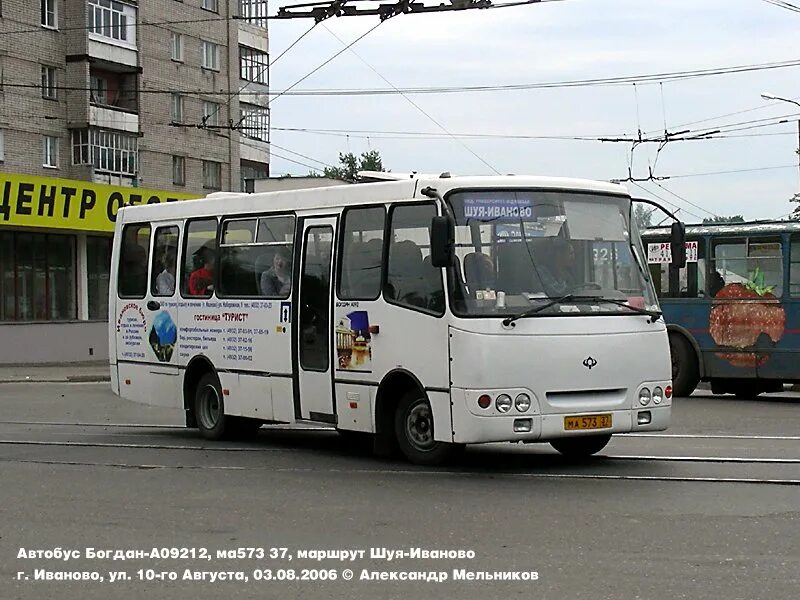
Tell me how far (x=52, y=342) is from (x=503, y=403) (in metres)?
34.2

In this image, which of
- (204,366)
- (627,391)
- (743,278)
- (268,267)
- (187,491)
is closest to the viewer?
(187,491)

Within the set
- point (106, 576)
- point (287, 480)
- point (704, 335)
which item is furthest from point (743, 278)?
point (106, 576)

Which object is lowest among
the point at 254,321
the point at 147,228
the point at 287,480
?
the point at 287,480

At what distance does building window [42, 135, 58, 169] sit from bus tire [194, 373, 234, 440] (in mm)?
34599

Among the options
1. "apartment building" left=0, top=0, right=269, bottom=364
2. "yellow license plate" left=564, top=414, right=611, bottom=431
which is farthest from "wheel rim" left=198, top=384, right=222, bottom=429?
"apartment building" left=0, top=0, right=269, bottom=364

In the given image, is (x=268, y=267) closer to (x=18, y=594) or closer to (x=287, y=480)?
(x=287, y=480)

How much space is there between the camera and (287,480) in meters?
12.4

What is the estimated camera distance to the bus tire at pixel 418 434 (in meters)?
12.8

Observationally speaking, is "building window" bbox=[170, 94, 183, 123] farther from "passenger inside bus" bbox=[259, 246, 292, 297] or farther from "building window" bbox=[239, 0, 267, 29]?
"passenger inside bus" bbox=[259, 246, 292, 297]

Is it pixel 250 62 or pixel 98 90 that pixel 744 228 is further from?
pixel 250 62

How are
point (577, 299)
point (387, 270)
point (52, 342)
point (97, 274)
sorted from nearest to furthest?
point (577, 299) → point (387, 270) → point (52, 342) → point (97, 274)

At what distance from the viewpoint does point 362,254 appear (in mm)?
13625

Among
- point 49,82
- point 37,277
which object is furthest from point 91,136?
point 37,277

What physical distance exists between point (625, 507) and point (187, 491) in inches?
145
